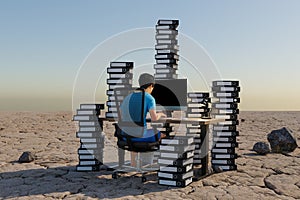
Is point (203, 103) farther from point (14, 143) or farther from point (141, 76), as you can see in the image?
point (14, 143)

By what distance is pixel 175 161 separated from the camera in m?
4.49

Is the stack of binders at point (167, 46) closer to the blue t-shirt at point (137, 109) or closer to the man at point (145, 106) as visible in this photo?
the man at point (145, 106)

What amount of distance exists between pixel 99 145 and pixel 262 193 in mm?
2431

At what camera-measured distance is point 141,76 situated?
4688mm

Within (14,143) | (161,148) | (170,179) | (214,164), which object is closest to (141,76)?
(161,148)

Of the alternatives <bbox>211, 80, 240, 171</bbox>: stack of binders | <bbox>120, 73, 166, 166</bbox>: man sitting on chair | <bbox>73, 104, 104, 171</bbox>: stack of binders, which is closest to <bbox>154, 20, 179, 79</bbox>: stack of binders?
<bbox>211, 80, 240, 171</bbox>: stack of binders

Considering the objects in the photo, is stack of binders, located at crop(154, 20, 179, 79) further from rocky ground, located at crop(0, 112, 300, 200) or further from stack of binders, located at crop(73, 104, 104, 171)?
rocky ground, located at crop(0, 112, 300, 200)

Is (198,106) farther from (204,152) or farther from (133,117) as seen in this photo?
(133,117)

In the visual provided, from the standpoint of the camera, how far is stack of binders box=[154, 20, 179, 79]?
630 centimetres

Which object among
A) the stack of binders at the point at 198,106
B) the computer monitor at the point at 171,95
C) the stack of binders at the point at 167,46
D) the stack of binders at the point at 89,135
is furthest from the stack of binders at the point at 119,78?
the stack of binders at the point at 198,106

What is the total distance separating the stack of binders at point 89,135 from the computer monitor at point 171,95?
3.14 ft

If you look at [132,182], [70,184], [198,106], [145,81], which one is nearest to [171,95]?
[198,106]

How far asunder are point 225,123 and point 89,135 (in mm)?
2069

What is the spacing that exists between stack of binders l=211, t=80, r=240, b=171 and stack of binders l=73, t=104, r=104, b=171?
1776 mm
